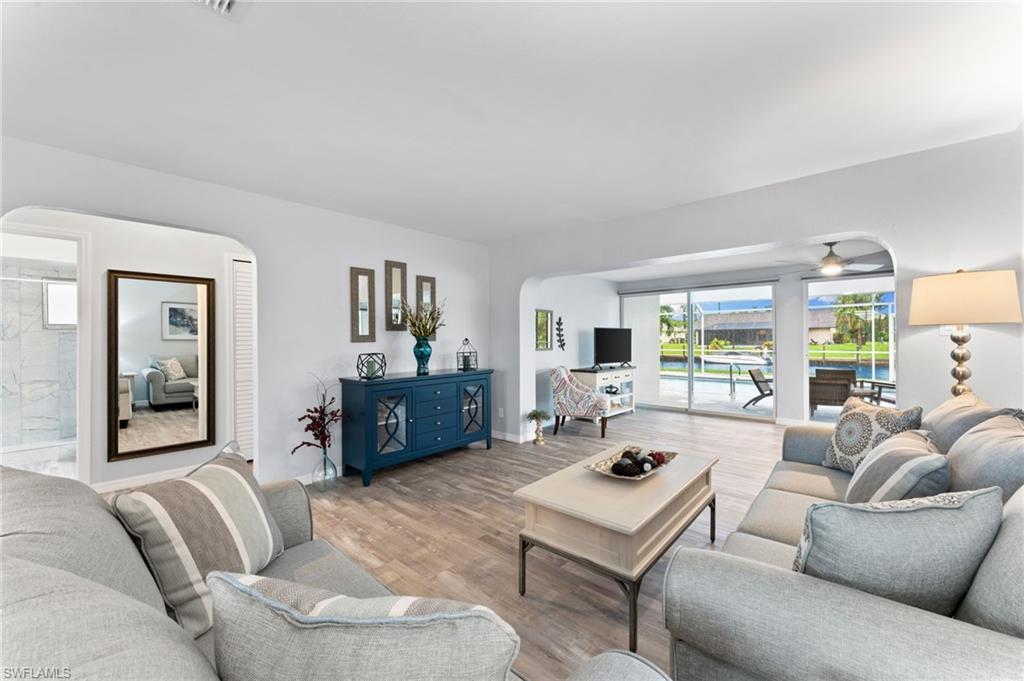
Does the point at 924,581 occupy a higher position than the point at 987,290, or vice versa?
the point at 987,290

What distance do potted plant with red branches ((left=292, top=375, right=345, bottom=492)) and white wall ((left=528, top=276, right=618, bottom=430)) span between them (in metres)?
2.99

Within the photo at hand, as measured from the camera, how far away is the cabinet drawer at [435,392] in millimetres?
3840

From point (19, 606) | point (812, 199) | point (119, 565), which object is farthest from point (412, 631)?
point (812, 199)

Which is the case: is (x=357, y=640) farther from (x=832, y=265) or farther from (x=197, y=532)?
(x=832, y=265)

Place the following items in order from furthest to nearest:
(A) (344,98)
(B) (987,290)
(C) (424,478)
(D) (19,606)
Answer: (C) (424,478) < (B) (987,290) < (A) (344,98) < (D) (19,606)

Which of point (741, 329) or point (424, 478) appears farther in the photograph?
point (741, 329)

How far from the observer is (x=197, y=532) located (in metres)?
1.14

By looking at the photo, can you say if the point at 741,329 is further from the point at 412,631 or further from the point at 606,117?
the point at 412,631

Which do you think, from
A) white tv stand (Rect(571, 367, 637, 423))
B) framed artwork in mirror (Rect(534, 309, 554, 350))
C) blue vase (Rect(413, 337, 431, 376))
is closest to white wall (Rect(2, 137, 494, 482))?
blue vase (Rect(413, 337, 431, 376))

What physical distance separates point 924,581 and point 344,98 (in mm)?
2628

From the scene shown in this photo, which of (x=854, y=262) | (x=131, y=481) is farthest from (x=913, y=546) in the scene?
(x=131, y=481)

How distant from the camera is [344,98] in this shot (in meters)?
1.94

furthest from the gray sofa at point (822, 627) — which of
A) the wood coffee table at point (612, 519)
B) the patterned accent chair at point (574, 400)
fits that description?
the patterned accent chair at point (574, 400)

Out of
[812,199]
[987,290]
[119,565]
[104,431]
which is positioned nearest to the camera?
[119,565]
